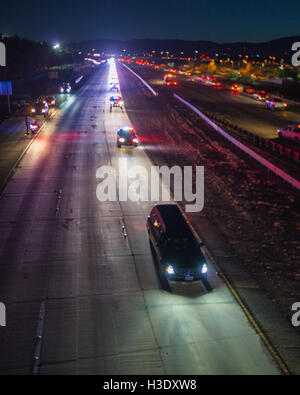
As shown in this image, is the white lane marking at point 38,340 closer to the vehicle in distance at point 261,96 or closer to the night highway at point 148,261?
the night highway at point 148,261

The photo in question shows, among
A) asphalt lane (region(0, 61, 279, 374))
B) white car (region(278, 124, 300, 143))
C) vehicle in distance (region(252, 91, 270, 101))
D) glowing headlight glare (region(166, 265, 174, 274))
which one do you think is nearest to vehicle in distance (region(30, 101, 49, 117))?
white car (region(278, 124, 300, 143))

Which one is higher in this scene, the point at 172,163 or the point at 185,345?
the point at 172,163

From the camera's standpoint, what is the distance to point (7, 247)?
17.2 m

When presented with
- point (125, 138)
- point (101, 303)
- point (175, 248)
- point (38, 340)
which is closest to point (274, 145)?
point (125, 138)

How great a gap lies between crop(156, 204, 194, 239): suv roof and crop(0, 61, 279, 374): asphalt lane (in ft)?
5.51

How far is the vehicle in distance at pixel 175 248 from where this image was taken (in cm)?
1429

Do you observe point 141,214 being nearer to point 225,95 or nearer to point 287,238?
point 287,238

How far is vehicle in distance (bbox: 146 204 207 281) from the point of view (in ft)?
46.9

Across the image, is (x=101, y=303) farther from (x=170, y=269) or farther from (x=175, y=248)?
(x=175, y=248)

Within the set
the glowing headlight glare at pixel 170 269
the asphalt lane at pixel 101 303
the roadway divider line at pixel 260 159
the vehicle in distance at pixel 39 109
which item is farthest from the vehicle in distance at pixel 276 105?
the glowing headlight glare at pixel 170 269

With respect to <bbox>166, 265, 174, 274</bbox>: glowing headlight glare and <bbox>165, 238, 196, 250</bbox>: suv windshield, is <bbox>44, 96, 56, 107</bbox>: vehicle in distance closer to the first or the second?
<bbox>165, 238, 196, 250</bbox>: suv windshield
